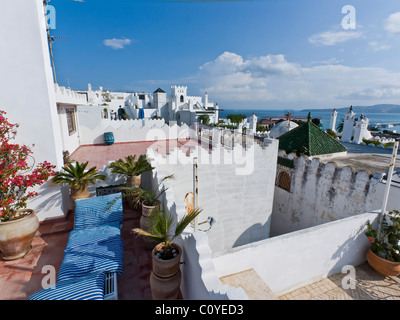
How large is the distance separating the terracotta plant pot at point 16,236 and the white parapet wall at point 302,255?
4.99 meters

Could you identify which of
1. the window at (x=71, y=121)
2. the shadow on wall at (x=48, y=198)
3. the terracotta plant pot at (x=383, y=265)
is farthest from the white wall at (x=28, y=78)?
the terracotta plant pot at (x=383, y=265)

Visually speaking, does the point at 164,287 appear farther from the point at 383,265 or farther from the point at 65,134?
the point at 65,134

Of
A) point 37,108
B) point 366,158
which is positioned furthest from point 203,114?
point 37,108

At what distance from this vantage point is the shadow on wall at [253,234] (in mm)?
9664

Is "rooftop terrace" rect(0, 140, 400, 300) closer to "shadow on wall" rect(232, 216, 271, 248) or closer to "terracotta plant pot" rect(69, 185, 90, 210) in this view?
"terracotta plant pot" rect(69, 185, 90, 210)

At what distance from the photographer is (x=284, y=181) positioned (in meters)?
11.3

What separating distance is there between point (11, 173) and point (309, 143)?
1203 centimetres

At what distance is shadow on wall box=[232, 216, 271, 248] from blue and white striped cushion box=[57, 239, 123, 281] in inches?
244

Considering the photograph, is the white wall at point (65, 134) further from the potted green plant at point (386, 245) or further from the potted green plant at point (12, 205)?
the potted green plant at point (386, 245)

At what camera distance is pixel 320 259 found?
250 inches

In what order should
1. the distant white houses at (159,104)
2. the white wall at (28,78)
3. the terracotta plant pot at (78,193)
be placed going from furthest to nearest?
the distant white houses at (159,104), the terracotta plant pot at (78,193), the white wall at (28,78)

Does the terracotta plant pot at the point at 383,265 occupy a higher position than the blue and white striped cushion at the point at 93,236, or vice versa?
the blue and white striped cushion at the point at 93,236

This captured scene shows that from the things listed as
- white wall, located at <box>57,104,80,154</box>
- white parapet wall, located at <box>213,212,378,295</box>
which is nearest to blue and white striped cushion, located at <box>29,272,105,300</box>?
white parapet wall, located at <box>213,212,378,295</box>
